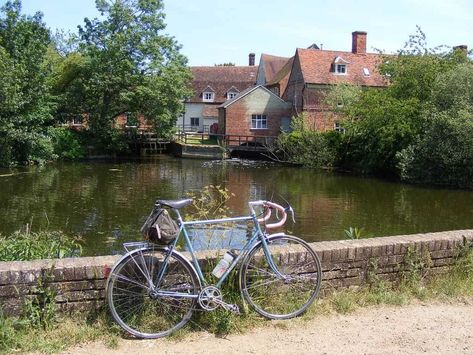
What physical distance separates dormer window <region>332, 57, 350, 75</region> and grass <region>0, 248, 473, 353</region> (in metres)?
47.9

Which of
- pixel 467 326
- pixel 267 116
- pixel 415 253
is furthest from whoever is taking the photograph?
pixel 267 116

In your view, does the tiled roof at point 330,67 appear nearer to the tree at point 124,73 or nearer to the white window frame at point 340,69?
the white window frame at point 340,69

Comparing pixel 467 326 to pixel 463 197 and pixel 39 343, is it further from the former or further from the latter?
pixel 463 197

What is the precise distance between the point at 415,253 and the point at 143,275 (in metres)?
2.76

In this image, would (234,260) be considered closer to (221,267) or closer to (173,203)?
(221,267)

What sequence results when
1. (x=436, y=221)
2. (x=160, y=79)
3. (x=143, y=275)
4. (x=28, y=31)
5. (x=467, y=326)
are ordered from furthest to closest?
(x=160, y=79)
(x=28, y=31)
(x=436, y=221)
(x=467, y=326)
(x=143, y=275)

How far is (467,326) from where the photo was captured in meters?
4.43

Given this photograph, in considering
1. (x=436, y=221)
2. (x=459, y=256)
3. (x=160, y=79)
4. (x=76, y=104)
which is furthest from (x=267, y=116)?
(x=459, y=256)

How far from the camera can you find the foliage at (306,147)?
39156 mm

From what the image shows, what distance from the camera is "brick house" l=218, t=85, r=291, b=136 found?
52.2 meters

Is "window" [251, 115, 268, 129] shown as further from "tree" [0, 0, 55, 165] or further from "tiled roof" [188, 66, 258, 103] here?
"tree" [0, 0, 55, 165]

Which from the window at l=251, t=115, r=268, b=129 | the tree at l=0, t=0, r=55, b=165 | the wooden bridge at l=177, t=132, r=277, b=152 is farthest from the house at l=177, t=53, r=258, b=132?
the tree at l=0, t=0, r=55, b=165

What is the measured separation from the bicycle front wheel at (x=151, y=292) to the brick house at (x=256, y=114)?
48.3 metres

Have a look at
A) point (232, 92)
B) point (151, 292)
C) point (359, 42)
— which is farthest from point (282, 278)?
point (232, 92)
